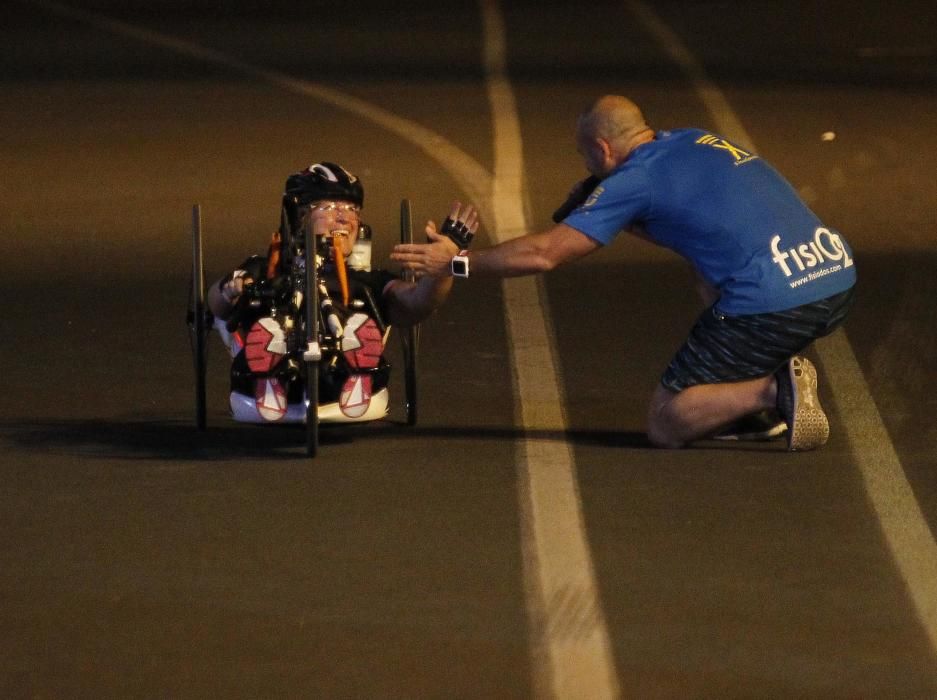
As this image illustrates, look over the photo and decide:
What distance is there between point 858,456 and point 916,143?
10121 millimetres

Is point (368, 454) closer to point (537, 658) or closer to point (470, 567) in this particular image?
point (470, 567)

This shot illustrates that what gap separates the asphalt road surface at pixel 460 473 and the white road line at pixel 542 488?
0.02 meters

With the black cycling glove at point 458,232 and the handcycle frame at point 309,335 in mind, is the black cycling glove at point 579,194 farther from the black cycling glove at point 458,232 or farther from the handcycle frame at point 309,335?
the handcycle frame at point 309,335

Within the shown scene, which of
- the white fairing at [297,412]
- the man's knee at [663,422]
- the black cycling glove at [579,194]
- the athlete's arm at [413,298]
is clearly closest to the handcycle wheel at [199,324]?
the white fairing at [297,412]

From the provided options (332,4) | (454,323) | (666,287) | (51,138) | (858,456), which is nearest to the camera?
(858,456)

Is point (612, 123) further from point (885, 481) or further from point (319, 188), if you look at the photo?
point (885, 481)

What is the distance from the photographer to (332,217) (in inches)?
410

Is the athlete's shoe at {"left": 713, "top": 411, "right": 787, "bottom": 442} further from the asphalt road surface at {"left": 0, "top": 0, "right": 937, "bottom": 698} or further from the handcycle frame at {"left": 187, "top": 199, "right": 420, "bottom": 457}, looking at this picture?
the handcycle frame at {"left": 187, "top": 199, "right": 420, "bottom": 457}

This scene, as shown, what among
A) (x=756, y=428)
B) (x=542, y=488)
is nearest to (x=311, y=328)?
(x=542, y=488)

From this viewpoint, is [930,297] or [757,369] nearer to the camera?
[757,369]

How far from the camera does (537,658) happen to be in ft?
23.7

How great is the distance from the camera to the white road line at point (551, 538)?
7.15 m

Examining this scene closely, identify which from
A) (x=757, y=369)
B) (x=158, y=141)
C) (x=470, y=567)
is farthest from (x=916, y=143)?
(x=470, y=567)

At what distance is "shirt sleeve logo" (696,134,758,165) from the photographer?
10102mm
